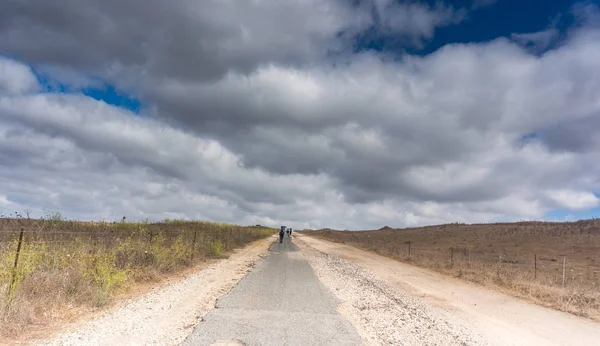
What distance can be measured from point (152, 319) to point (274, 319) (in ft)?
8.49

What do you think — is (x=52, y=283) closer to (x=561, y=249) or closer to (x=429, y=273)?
(x=429, y=273)

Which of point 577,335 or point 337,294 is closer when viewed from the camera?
point 577,335

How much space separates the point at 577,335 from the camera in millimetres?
10242

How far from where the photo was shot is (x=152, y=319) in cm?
883

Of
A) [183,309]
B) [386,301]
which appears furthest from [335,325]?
[386,301]

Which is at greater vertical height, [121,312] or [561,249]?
[561,249]

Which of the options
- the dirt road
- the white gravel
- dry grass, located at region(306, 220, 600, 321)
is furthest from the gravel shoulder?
dry grass, located at region(306, 220, 600, 321)

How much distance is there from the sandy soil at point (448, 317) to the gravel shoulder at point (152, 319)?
363 cm

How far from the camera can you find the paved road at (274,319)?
24.6ft

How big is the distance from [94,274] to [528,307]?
13.5 m

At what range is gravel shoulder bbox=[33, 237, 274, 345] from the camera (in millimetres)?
7249

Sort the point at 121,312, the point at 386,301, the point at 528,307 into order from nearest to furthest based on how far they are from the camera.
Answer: the point at 121,312
the point at 386,301
the point at 528,307

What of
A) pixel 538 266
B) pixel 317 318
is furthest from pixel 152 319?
pixel 538 266

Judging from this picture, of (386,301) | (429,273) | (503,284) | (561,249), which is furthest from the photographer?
(561,249)
